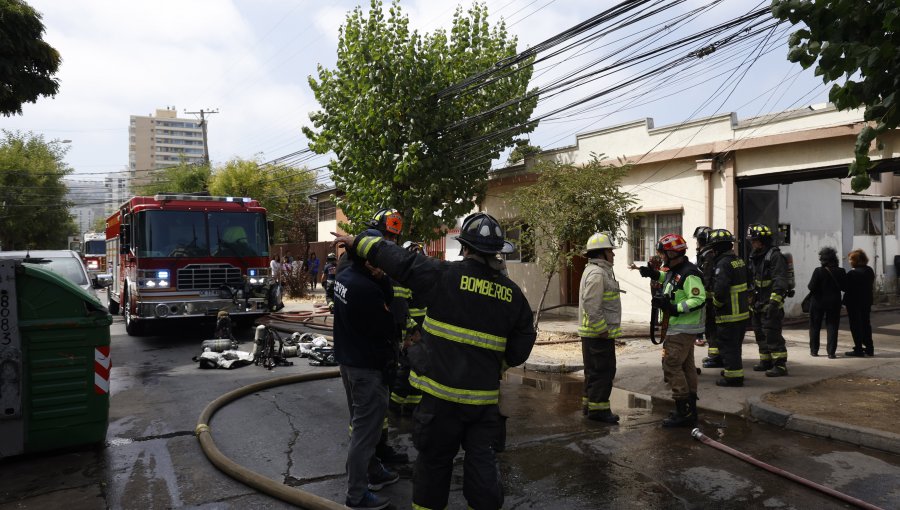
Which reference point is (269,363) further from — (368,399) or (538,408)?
(368,399)

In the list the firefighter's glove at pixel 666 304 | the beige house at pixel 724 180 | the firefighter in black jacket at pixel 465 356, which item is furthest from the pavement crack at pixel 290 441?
the beige house at pixel 724 180

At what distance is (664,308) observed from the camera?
21.1 feet

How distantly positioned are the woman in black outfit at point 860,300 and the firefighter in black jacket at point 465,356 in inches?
327

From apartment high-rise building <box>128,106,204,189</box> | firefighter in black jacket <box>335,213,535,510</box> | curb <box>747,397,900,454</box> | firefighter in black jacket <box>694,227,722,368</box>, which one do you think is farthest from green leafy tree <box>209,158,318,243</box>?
apartment high-rise building <box>128,106,204,189</box>

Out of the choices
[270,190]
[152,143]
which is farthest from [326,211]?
[152,143]

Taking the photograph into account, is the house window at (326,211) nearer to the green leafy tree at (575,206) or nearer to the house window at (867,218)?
the green leafy tree at (575,206)

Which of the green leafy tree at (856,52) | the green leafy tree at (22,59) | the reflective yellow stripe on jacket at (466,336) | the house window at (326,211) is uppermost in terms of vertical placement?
the green leafy tree at (22,59)

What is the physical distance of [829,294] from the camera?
9469 millimetres

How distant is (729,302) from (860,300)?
3.24 meters

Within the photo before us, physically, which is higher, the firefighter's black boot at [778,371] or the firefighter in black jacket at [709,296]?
the firefighter in black jacket at [709,296]

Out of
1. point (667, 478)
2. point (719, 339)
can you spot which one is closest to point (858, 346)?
point (719, 339)

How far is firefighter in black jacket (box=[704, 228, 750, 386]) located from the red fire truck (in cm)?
819

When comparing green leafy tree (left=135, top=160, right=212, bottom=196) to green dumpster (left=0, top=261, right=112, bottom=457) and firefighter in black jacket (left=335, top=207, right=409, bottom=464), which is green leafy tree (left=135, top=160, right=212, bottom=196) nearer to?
green dumpster (left=0, top=261, right=112, bottom=457)

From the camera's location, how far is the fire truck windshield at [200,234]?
460 inches
